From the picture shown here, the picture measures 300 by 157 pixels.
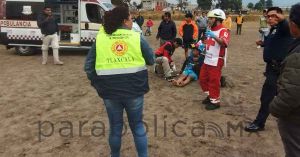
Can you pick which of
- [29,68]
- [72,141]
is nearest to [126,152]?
[72,141]

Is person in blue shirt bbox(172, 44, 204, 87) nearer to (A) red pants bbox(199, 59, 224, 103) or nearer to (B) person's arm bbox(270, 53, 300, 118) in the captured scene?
(A) red pants bbox(199, 59, 224, 103)

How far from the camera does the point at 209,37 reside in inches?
261

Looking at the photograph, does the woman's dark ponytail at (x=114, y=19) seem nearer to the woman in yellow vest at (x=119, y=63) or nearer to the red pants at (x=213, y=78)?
the woman in yellow vest at (x=119, y=63)

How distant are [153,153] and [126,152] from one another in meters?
0.37

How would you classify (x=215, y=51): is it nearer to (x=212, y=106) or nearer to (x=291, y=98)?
(x=212, y=106)

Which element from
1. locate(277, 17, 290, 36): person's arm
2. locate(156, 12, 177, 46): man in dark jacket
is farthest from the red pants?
locate(156, 12, 177, 46): man in dark jacket

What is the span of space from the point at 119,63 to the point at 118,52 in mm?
117

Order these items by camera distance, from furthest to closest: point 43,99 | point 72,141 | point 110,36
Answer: point 43,99, point 72,141, point 110,36

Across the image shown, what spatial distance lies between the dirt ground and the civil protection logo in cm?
163

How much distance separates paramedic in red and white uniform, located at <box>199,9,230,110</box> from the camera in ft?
21.4

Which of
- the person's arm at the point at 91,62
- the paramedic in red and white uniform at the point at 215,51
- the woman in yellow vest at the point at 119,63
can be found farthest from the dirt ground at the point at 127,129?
the person's arm at the point at 91,62

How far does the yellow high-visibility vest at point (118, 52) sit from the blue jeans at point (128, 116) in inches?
13.8

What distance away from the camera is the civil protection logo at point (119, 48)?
12.6ft

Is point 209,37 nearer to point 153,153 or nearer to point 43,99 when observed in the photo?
point 153,153
